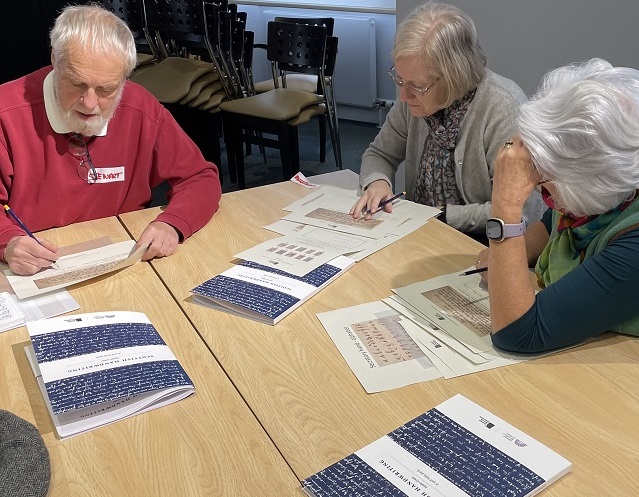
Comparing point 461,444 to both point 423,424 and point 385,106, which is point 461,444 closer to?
point 423,424

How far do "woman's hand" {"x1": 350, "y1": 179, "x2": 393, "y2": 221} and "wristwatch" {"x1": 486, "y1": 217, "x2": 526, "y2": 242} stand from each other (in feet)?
2.14

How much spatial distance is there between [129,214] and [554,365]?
4.46 ft

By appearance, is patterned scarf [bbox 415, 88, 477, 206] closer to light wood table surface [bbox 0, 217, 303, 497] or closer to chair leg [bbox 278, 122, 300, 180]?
light wood table surface [bbox 0, 217, 303, 497]

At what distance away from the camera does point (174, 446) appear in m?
1.12

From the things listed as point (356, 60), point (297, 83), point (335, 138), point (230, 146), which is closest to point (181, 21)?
point (297, 83)

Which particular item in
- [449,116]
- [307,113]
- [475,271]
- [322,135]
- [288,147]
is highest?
[449,116]

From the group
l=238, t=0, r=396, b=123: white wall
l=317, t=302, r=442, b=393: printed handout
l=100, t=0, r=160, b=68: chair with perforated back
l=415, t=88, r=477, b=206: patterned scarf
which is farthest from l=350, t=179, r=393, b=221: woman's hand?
l=238, t=0, r=396, b=123: white wall

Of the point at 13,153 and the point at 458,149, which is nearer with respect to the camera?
the point at 13,153

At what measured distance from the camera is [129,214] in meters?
2.11

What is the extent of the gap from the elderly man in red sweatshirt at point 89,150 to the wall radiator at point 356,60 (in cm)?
398

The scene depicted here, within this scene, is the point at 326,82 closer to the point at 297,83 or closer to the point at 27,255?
the point at 297,83

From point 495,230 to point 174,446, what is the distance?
2.43 feet

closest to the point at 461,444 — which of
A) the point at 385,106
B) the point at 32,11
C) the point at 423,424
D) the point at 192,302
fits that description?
the point at 423,424

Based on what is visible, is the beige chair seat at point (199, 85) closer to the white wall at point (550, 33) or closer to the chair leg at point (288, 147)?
the chair leg at point (288, 147)
